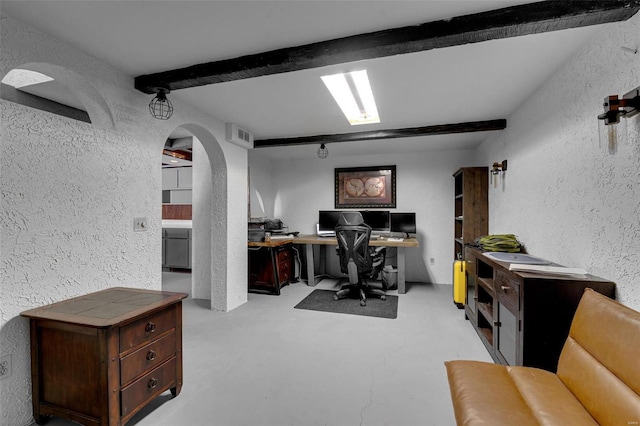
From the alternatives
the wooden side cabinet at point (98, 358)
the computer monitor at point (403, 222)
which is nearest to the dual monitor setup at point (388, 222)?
the computer monitor at point (403, 222)

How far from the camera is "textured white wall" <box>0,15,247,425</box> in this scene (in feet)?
5.29

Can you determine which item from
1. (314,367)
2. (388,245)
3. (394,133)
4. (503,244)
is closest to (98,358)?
(314,367)

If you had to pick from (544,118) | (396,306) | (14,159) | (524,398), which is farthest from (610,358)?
(14,159)

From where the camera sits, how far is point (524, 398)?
1310 mm

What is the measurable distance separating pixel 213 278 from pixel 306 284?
173 cm

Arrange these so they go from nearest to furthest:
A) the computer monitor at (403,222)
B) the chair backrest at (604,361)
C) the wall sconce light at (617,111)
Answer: the chair backrest at (604,361) → the wall sconce light at (617,111) → the computer monitor at (403,222)

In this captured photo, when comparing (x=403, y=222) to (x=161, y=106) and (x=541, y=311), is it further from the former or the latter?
(x=161, y=106)

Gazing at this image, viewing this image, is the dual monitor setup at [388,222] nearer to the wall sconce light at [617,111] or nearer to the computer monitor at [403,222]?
the computer monitor at [403,222]

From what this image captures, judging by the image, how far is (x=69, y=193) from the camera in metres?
1.89

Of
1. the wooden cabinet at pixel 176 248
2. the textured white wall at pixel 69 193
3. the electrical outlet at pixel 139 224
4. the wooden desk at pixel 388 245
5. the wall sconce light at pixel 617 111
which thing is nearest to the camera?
the wall sconce light at pixel 617 111

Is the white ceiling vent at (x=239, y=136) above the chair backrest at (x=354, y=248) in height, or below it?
above

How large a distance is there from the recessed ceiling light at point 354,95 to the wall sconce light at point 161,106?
4.27 ft

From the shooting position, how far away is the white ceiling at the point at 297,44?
155 centimetres

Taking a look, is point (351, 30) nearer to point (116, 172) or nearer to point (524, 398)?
point (116, 172)
